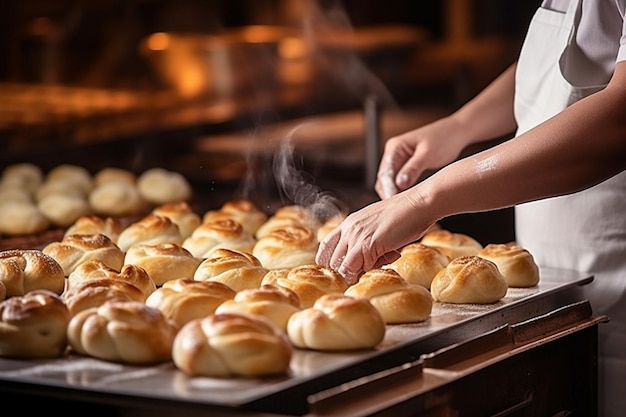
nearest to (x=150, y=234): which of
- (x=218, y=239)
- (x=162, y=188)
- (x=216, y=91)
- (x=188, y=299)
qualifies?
(x=218, y=239)

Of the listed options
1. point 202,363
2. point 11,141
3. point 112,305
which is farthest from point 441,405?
point 11,141

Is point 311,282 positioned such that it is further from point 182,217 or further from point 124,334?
point 182,217

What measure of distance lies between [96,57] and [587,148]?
413 cm

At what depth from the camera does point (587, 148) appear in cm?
246

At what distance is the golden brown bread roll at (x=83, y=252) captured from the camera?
2895 millimetres

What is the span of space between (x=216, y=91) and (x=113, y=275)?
394cm

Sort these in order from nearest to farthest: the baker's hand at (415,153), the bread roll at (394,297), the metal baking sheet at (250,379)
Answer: the metal baking sheet at (250,379), the bread roll at (394,297), the baker's hand at (415,153)

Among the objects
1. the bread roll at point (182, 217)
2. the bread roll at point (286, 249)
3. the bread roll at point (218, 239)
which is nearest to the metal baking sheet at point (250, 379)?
the bread roll at point (286, 249)

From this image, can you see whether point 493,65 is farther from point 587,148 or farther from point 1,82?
point 587,148

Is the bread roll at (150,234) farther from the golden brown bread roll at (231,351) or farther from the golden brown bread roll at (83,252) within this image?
the golden brown bread roll at (231,351)

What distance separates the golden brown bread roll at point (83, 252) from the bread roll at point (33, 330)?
0.68 metres

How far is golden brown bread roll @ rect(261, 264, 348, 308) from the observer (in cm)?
244

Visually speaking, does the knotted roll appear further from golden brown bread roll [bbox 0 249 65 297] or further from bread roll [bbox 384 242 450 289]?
bread roll [bbox 384 242 450 289]

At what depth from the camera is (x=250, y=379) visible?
198cm
